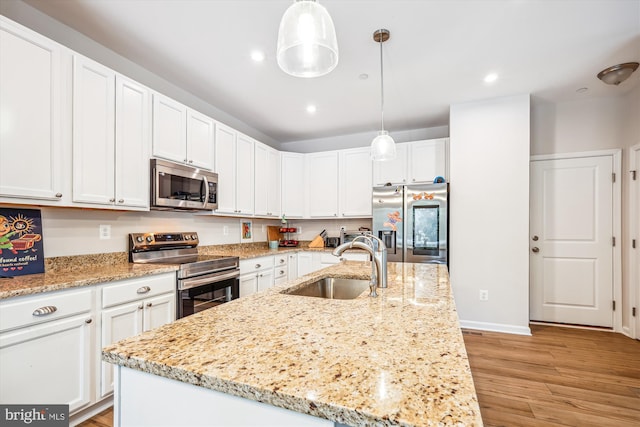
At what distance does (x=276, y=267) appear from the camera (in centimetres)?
379

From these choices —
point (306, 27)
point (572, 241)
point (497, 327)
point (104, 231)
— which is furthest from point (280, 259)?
point (572, 241)

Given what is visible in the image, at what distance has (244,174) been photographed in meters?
3.69

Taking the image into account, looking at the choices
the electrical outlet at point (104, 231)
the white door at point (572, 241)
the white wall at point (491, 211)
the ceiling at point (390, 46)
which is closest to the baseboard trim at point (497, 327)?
the white wall at point (491, 211)

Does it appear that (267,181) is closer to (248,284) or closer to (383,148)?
(248,284)

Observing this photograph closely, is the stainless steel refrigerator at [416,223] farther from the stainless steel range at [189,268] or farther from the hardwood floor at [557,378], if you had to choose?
the stainless steel range at [189,268]

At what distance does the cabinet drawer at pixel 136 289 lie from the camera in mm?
1871

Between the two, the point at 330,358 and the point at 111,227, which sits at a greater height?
the point at 111,227

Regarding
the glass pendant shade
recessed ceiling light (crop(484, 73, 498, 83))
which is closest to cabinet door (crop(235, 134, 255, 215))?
the glass pendant shade

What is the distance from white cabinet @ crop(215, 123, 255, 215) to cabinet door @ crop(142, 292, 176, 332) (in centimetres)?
119

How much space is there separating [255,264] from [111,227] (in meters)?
1.40

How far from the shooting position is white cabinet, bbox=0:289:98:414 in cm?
146

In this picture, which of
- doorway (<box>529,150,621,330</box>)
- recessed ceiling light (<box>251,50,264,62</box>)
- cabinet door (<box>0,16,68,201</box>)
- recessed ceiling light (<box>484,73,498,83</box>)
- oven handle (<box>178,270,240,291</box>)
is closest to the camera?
cabinet door (<box>0,16,68,201</box>)

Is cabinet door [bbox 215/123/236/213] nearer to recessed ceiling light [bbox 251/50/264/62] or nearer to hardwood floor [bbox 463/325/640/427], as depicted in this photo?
Answer: recessed ceiling light [bbox 251/50/264/62]

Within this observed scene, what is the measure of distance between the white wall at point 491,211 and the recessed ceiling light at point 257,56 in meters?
2.24
